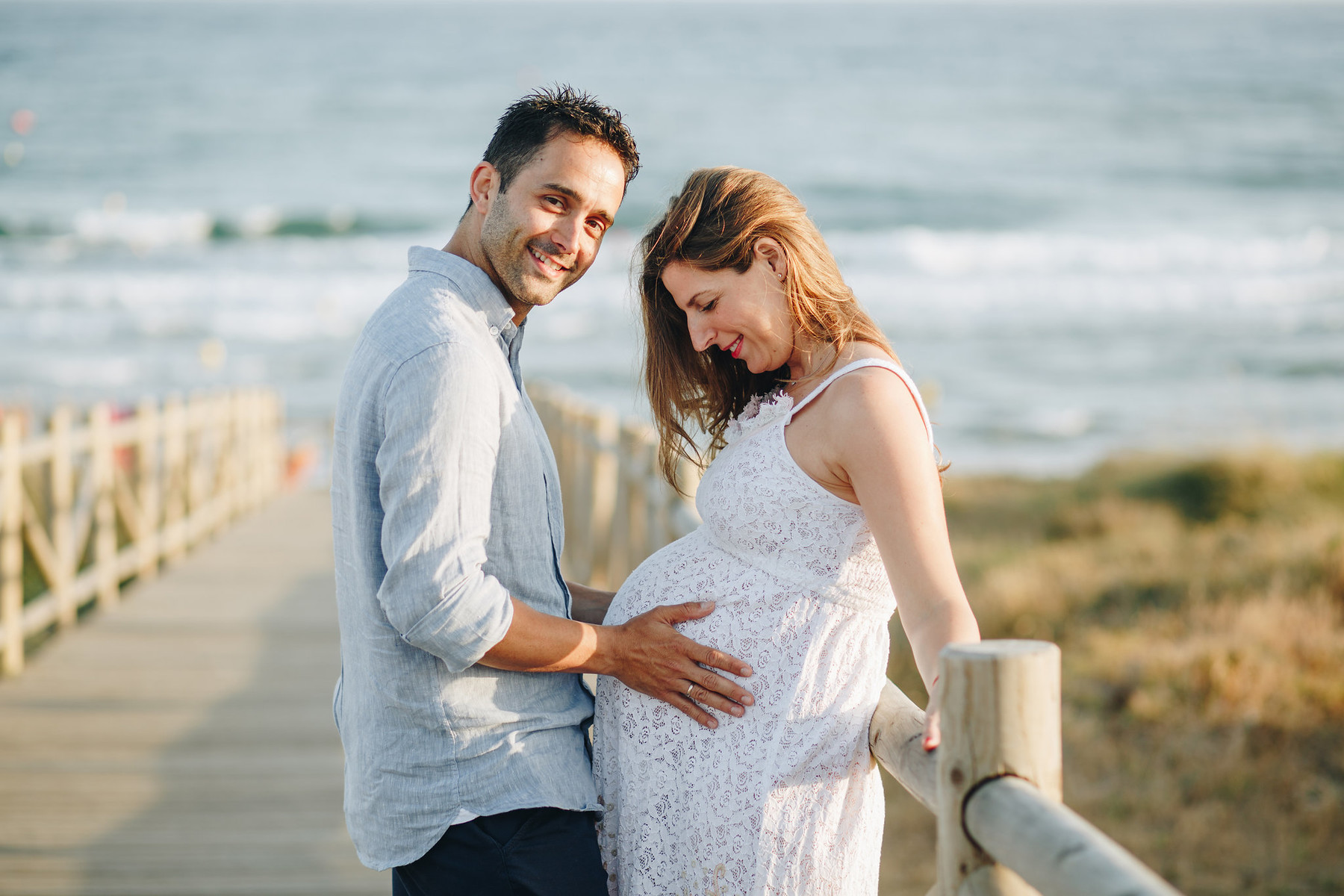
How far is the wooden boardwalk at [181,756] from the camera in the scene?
3770mm

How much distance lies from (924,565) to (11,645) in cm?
564

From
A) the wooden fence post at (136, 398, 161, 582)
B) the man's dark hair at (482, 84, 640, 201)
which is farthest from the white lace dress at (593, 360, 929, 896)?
the wooden fence post at (136, 398, 161, 582)

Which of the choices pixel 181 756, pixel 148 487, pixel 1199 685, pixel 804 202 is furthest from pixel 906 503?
pixel 804 202

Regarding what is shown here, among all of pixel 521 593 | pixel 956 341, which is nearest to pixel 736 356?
pixel 521 593

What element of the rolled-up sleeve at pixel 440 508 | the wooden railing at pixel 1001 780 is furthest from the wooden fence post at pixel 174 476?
the wooden railing at pixel 1001 780

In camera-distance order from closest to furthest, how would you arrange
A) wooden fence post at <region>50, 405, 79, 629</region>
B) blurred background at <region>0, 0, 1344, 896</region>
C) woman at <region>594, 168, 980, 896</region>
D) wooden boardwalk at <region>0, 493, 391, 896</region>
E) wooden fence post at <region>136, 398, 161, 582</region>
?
1. woman at <region>594, 168, 980, 896</region>
2. wooden boardwalk at <region>0, 493, 391, 896</region>
3. blurred background at <region>0, 0, 1344, 896</region>
4. wooden fence post at <region>50, 405, 79, 629</region>
5. wooden fence post at <region>136, 398, 161, 582</region>

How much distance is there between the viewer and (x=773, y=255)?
1.92 m

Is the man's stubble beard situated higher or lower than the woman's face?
higher

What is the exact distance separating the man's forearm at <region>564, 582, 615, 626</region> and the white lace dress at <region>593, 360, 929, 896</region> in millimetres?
385

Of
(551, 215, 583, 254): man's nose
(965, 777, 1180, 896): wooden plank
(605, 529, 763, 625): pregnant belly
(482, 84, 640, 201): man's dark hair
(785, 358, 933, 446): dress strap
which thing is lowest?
(605, 529, 763, 625): pregnant belly

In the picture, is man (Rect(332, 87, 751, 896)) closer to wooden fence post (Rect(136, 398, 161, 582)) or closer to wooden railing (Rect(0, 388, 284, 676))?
wooden railing (Rect(0, 388, 284, 676))

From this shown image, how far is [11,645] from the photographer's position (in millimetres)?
5676

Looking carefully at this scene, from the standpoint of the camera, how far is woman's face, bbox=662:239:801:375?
1.92m

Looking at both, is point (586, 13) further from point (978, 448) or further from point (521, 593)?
point (521, 593)
